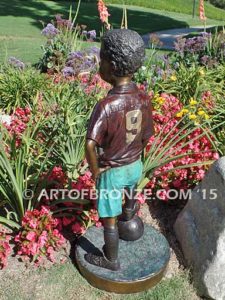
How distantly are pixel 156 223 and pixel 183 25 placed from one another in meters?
13.8

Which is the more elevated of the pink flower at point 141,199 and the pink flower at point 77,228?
the pink flower at point 141,199

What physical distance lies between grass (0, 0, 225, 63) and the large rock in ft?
21.3

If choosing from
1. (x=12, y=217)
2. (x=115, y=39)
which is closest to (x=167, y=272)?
(x=12, y=217)

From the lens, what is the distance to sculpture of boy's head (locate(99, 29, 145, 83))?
2.28m

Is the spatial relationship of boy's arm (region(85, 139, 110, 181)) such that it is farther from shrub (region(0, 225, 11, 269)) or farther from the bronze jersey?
shrub (region(0, 225, 11, 269))

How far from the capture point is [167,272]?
3.15 meters

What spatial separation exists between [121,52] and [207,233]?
56.6 inches

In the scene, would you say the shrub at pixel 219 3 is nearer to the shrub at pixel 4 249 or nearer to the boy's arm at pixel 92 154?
the shrub at pixel 4 249

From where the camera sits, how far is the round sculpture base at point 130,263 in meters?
2.84

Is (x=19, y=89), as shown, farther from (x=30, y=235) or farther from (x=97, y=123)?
(x=97, y=123)

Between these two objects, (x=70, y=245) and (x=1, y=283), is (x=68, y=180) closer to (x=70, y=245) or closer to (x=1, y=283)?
(x=70, y=245)

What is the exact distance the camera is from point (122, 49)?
2275mm

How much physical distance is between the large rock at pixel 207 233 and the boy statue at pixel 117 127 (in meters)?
0.64

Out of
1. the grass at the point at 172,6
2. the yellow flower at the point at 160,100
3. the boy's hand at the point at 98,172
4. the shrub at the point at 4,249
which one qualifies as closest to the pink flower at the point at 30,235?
the shrub at the point at 4,249
